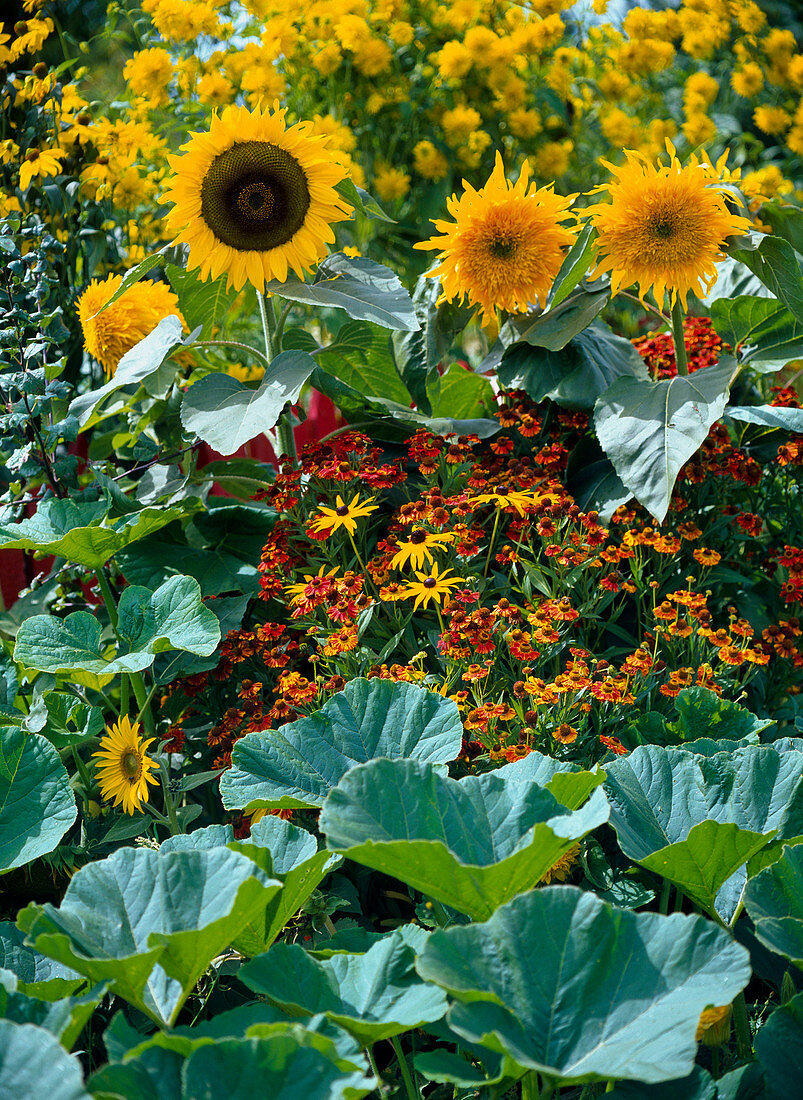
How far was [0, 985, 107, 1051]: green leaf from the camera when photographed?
783 mm

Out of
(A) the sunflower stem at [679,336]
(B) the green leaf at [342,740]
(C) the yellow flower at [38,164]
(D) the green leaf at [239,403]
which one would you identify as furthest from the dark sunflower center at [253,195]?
(B) the green leaf at [342,740]

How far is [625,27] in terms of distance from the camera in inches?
154

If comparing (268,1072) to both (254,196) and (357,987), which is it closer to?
(357,987)

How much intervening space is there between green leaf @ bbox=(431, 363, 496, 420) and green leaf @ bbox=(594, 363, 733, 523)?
13.7 inches

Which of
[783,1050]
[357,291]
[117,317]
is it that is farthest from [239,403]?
[783,1050]

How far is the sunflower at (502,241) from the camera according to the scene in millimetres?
1724

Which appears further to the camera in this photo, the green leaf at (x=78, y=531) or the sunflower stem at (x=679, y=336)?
the sunflower stem at (x=679, y=336)

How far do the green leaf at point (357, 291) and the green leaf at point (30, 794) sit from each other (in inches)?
34.5

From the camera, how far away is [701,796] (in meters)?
1.08

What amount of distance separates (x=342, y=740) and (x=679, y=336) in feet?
3.34

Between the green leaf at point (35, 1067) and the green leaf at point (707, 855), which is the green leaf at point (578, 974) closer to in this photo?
the green leaf at point (707, 855)

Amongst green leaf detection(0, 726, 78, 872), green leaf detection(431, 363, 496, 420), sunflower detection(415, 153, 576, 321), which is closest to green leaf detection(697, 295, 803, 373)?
sunflower detection(415, 153, 576, 321)

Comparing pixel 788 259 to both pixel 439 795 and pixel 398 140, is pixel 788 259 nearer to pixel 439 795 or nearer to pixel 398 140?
pixel 439 795

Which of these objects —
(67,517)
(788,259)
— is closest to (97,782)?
(67,517)
